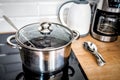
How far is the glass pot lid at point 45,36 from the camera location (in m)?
0.58

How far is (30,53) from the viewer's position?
524mm

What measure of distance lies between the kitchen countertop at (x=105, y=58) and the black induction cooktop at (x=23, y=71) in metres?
0.03

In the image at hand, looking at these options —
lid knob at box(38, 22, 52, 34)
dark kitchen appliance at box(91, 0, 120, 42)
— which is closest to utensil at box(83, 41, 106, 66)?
dark kitchen appliance at box(91, 0, 120, 42)

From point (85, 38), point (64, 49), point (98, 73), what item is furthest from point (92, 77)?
point (85, 38)

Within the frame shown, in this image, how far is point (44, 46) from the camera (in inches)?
22.8

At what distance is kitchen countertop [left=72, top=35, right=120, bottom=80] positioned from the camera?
2.06 ft

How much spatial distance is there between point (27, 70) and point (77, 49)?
10.7 inches

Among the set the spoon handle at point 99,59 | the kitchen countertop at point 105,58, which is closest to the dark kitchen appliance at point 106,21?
the kitchen countertop at point 105,58

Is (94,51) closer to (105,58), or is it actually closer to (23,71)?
(105,58)

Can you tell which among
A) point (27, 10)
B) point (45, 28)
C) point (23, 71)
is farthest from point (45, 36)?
point (27, 10)

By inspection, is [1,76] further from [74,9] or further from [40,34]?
[74,9]

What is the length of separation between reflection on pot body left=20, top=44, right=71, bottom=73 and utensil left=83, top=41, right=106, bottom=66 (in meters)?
0.18

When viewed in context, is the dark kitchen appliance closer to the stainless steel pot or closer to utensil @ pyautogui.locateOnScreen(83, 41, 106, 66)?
utensil @ pyautogui.locateOnScreen(83, 41, 106, 66)

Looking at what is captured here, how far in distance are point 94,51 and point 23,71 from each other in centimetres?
33
